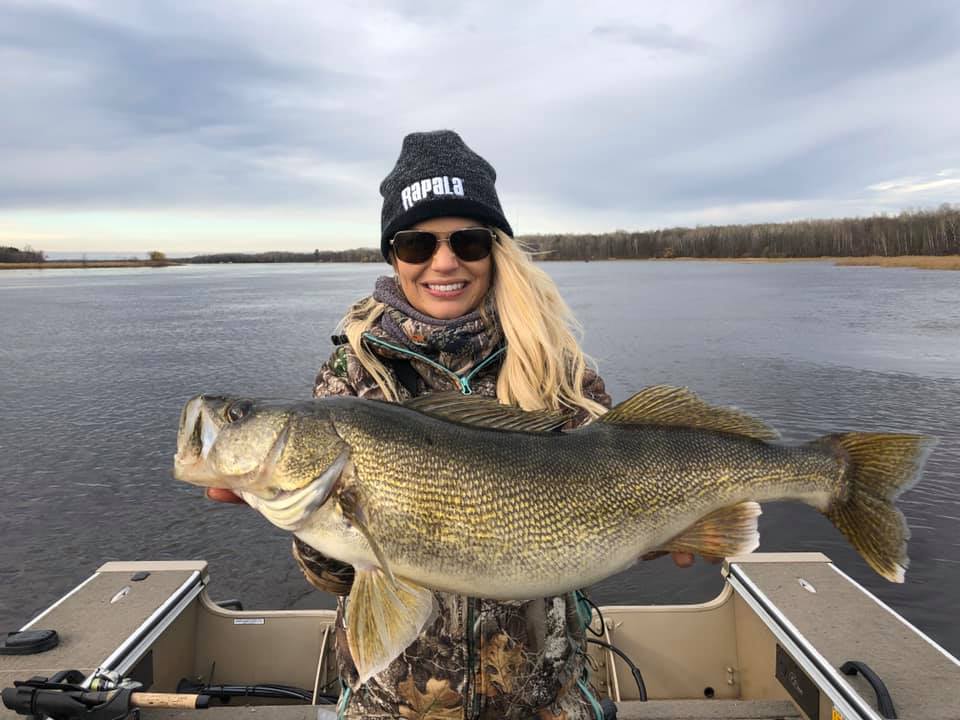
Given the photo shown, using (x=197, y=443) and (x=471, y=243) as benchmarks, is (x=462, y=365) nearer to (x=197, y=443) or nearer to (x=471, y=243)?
(x=471, y=243)

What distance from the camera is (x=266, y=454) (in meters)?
2.06

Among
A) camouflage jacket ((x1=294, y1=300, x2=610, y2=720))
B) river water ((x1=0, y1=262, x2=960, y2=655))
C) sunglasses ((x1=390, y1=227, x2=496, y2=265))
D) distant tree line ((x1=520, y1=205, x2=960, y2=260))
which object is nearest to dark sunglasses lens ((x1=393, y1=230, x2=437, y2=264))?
sunglasses ((x1=390, y1=227, x2=496, y2=265))

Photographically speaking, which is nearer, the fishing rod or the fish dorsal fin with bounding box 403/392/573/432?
the fish dorsal fin with bounding box 403/392/573/432

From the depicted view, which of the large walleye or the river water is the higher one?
the large walleye

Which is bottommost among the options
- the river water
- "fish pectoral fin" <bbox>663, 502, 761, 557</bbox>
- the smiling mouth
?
the river water

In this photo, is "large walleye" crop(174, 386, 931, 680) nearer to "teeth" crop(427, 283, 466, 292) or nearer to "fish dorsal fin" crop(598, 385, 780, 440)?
"fish dorsal fin" crop(598, 385, 780, 440)

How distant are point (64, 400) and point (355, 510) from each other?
14.2 meters

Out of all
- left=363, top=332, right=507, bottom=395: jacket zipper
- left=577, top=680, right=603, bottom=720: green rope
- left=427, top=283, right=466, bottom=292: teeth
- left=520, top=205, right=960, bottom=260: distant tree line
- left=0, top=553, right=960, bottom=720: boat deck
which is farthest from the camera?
left=520, top=205, right=960, bottom=260: distant tree line

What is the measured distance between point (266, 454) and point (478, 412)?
735 mm

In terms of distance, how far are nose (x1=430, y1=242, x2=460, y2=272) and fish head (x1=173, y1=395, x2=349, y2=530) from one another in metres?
0.97

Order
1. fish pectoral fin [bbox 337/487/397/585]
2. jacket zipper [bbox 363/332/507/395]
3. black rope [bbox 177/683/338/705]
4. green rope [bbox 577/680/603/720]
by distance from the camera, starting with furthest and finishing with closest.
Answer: black rope [bbox 177/683/338/705] → jacket zipper [bbox 363/332/507/395] → green rope [bbox 577/680/603/720] → fish pectoral fin [bbox 337/487/397/585]

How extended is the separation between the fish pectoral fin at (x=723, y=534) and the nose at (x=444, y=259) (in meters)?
1.45

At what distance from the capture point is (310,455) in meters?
2.04

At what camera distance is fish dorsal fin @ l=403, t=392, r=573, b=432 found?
7.44 feet
